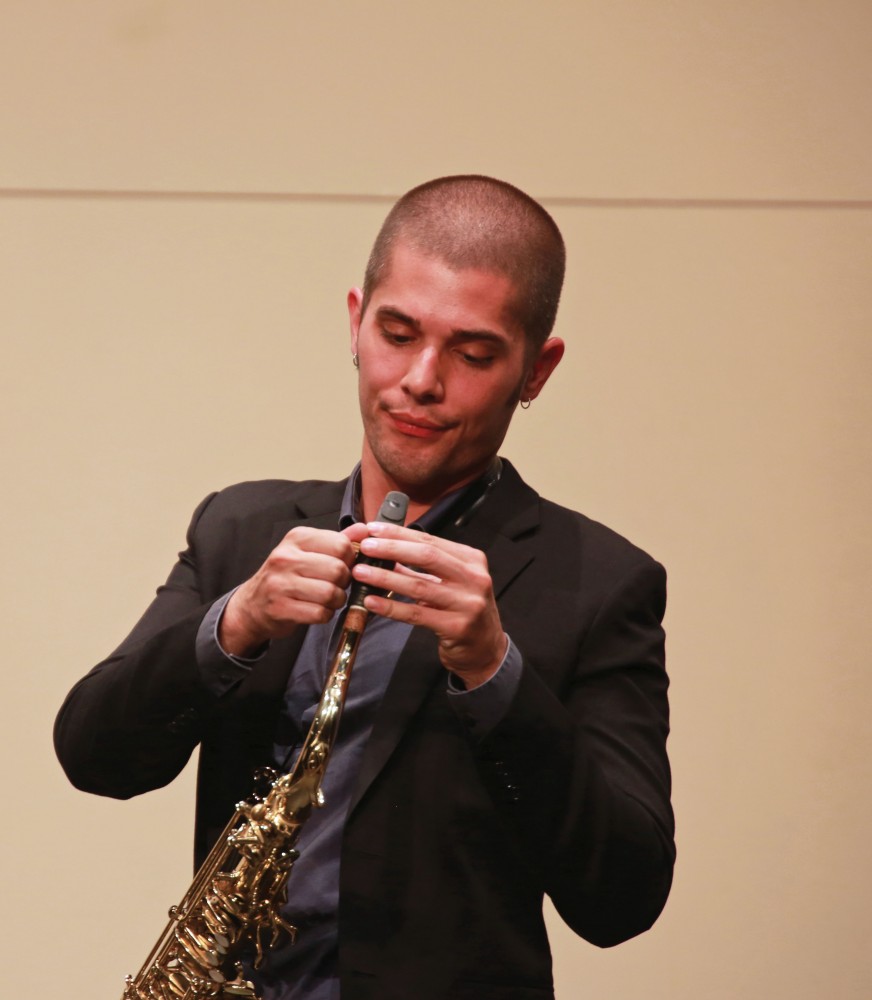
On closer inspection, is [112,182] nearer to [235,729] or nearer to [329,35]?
[329,35]

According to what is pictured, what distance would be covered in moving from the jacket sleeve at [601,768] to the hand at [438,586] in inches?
3.9

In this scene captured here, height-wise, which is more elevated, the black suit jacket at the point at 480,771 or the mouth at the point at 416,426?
the mouth at the point at 416,426

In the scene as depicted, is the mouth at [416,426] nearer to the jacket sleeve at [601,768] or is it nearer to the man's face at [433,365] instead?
the man's face at [433,365]

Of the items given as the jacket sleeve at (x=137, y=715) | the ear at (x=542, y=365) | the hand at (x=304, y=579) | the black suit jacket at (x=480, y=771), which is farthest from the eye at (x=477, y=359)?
the jacket sleeve at (x=137, y=715)

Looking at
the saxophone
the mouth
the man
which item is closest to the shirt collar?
the man

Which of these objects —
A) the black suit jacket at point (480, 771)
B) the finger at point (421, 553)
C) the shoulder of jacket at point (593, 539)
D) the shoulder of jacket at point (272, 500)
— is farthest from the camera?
the shoulder of jacket at point (272, 500)

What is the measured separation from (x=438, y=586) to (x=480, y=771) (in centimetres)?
27

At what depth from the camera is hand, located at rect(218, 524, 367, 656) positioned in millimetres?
1410

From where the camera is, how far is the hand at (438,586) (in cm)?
138

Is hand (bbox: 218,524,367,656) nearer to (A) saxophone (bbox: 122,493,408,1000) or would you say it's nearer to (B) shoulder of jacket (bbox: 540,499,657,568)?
(A) saxophone (bbox: 122,493,408,1000)

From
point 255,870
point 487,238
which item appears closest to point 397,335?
point 487,238

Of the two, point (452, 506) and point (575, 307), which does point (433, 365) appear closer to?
point (452, 506)

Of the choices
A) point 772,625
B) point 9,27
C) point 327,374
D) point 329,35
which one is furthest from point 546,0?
point 772,625

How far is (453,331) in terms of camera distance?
1.65 metres
